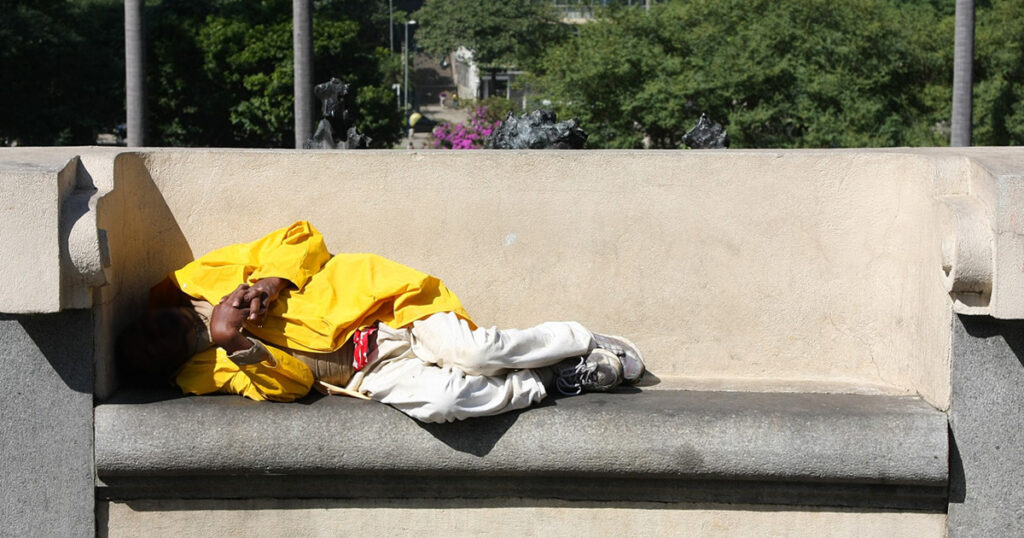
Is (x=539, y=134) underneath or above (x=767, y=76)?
underneath

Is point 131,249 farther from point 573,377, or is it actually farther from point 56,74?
point 56,74

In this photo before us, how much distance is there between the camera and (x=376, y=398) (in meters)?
3.66

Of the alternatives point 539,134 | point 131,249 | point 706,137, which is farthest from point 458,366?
point 706,137

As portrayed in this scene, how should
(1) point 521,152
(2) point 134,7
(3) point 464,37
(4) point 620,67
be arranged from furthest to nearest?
(3) point 464,37, (4) point 620,67, (2) point 134,7, (1) point 521,152

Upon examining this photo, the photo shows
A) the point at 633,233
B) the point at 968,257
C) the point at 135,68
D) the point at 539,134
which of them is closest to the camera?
the point at 968,257

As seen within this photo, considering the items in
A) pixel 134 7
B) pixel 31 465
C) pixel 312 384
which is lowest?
pixel 31 465

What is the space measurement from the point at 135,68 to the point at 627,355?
331 inches

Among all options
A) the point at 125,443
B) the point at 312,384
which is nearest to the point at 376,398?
the point at 312,384

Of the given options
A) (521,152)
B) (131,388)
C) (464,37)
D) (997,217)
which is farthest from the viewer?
(464,37)

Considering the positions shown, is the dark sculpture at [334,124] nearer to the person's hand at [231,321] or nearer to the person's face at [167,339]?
the person's face at [167,339]

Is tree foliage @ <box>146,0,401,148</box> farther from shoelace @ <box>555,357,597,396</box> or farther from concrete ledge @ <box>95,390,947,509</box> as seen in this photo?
concrete ledge @ <box>95,390,947,509</box>

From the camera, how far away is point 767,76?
1419cm

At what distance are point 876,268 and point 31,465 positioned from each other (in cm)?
286

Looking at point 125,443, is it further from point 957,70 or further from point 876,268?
point 957,70
